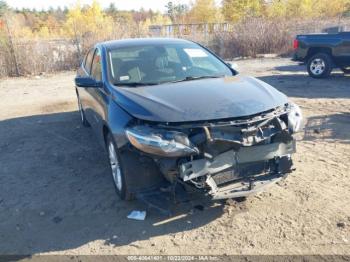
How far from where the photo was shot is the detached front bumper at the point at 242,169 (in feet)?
10.4

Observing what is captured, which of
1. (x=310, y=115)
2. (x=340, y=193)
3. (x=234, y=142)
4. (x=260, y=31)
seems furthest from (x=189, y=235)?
(x=260, y=31)

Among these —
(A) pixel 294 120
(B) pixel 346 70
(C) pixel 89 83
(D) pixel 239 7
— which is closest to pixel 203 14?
(D) pixel 239 7

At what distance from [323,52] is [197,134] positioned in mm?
8836

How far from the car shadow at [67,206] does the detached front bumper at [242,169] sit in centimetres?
38

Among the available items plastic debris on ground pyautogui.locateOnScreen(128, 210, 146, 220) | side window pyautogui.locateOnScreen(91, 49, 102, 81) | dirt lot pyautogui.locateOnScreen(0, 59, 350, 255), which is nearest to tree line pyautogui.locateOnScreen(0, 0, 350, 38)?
side window pyautogui.locateOnScreen(91, 49, 102, 81)

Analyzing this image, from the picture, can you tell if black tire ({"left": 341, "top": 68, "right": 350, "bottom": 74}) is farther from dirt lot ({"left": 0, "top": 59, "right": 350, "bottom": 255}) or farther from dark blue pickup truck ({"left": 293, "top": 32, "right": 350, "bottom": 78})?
dirt lot ({"left": 0, "top": 59, "right": 350, "bottom": 255})

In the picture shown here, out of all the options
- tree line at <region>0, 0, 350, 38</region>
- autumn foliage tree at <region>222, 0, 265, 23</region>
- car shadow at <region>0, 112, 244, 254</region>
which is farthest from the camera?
autumn foliage tree at <region>222, 0, 265, 23</region>

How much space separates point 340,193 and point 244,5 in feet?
137

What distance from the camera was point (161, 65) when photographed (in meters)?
4.57

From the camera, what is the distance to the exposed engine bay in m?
3.11

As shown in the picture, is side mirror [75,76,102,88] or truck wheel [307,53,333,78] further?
truck wheel [307,53,333,78]

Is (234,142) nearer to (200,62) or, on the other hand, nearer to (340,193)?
(340,193)

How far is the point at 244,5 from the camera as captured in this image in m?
41.9

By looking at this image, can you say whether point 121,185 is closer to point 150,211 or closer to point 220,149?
point 150,211
